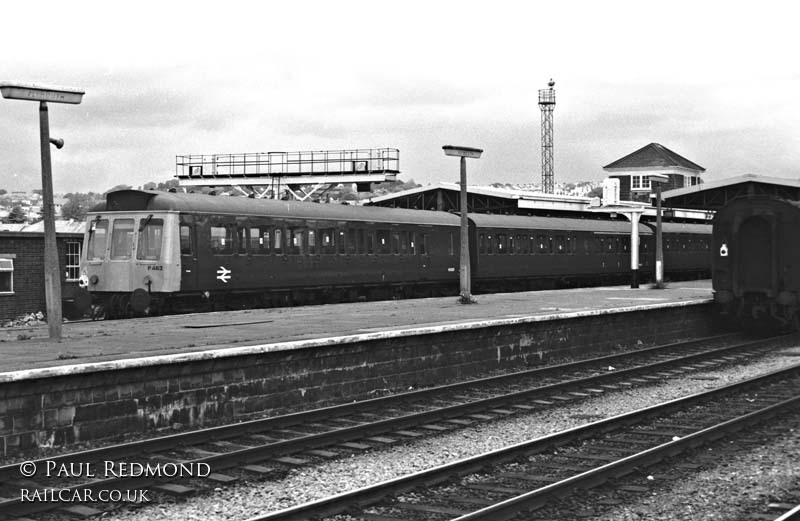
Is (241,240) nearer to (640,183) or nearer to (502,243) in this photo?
(502,243)

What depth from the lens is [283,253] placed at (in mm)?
24484

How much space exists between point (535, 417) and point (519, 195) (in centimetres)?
2919

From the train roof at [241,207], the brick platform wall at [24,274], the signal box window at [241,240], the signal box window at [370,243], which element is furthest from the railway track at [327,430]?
the brick platform wall at [24,274]

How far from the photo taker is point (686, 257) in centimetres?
4500

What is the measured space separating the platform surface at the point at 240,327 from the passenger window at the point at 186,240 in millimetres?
1808

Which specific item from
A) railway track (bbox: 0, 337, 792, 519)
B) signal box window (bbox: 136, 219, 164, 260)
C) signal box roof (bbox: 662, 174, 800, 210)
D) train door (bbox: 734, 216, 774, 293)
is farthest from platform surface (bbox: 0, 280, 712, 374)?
signal box roof (bbox: 662, 174, 800, 210)

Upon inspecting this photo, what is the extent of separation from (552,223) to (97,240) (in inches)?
773

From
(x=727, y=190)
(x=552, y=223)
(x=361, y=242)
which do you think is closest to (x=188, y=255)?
(x=361, y=242)

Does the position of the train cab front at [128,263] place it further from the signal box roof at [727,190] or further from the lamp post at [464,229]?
the signal box roof at [727,190]

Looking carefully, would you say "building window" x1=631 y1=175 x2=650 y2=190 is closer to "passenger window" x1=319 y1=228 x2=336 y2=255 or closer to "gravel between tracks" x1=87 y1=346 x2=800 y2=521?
"passenger window" x1=319 y1=228 x2=336 y2=255

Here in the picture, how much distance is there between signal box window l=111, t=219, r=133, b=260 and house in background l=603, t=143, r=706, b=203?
53.4 metres

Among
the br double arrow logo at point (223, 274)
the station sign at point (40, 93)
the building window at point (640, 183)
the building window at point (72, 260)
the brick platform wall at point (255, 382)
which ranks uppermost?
the building window at point (640, 183)

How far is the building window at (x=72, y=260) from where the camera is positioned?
30.0 metres

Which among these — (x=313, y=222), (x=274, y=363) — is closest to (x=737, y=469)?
(x=274, y=363)
